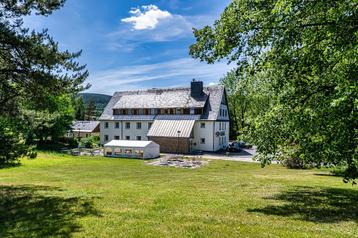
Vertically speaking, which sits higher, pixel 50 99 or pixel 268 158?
pixel 50 99

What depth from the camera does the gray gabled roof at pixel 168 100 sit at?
52528 mm

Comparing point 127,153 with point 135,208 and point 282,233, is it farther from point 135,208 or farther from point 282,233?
point 282,233

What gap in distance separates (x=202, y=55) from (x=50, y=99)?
7.12 meters

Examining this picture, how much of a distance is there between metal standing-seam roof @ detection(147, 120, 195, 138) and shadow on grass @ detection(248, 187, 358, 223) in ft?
116

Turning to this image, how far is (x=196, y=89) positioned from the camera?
54.5 m

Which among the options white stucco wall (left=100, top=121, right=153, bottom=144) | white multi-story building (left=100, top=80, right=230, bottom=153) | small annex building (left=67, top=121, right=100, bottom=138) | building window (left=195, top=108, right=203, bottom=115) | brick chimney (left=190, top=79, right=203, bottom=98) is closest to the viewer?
white multi-story building (left=100, top=80, right=230, bottom=153)

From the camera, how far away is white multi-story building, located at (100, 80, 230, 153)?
5112 centimetres

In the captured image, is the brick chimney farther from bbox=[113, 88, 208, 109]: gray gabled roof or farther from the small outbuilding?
the small outbuilding

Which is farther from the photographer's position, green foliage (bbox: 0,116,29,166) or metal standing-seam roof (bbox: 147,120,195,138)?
metal standing-seam roof (bbox: 147,120,195,138)

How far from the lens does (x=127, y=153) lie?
47.0 meters

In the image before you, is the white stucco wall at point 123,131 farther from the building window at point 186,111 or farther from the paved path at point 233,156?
the paved path at point 233,156

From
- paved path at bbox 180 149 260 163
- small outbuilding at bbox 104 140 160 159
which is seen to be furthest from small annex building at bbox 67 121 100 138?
paved path at bbox 180 149 260 163

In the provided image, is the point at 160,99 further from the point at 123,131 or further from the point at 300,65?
the point at 300,65

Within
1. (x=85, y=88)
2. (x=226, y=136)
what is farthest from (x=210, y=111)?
(x=85, y=88)
